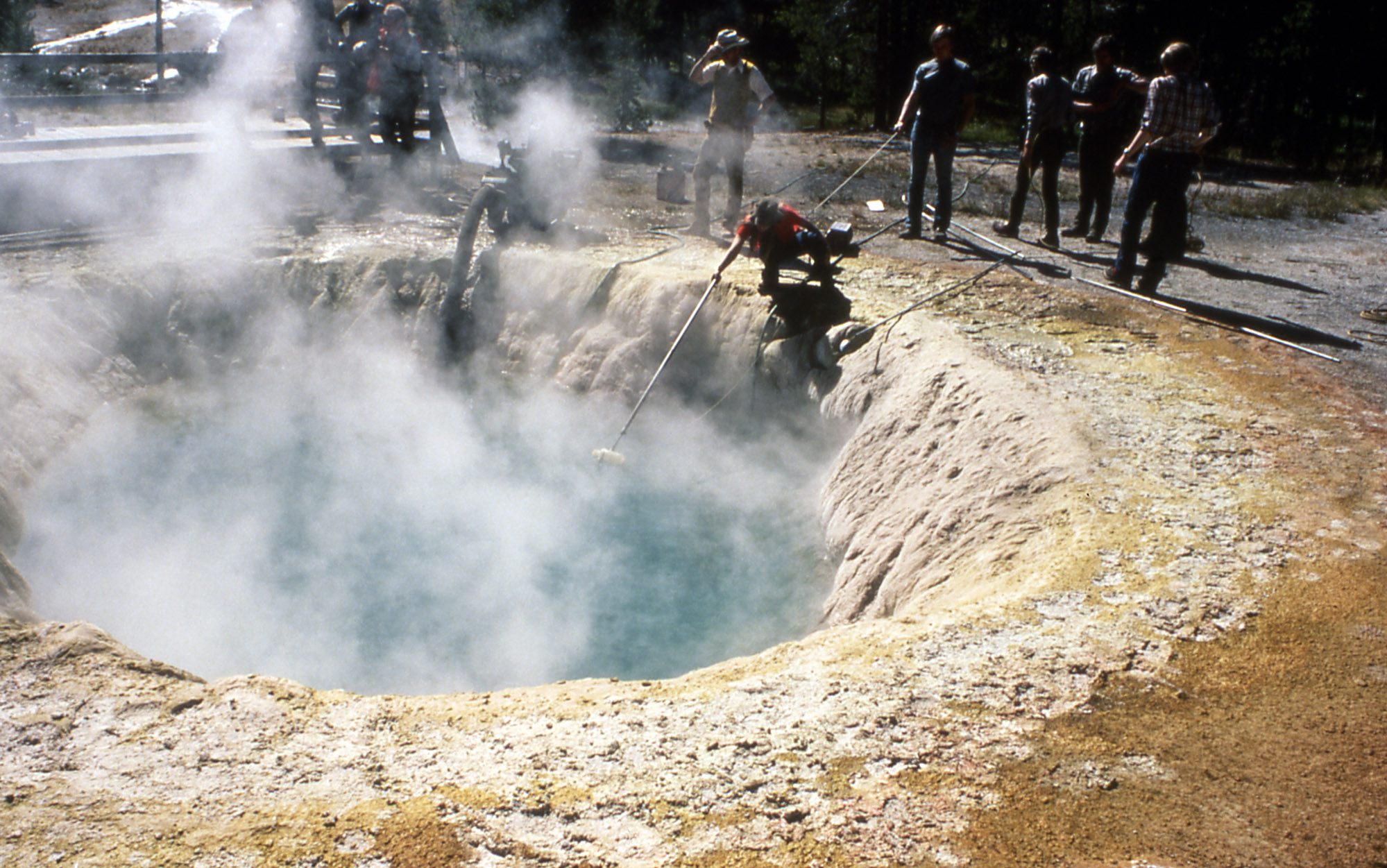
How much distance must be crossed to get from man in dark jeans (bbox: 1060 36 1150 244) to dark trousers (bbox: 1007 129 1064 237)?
0.24 meters

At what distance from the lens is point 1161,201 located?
6.53 meters

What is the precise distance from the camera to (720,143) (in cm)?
905

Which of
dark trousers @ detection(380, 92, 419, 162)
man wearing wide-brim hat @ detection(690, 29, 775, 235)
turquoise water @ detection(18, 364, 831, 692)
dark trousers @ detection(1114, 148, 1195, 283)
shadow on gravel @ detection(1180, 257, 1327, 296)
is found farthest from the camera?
dark trousers @ detection(380, 92, 419, 162)

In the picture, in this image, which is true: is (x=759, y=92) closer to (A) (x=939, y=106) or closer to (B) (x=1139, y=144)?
(A) (x=939, y=106)

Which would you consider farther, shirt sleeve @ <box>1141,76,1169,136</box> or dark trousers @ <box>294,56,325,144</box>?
dark trousers @ <box>294,56,325,144</box>

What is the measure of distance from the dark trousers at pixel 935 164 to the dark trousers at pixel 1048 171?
2.04 feet

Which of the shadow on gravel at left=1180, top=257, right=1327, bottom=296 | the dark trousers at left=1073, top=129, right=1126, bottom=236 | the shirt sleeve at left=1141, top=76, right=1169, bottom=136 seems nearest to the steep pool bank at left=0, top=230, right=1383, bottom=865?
the shirt sleeve at left=1141, top=76, right=1169, bottom=136

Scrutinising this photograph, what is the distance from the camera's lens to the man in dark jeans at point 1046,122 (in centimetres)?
798

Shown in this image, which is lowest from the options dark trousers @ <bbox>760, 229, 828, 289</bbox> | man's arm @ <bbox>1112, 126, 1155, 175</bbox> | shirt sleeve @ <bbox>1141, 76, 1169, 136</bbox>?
dark trousers @ <bbox>760, 229, 828, 289</bbox>

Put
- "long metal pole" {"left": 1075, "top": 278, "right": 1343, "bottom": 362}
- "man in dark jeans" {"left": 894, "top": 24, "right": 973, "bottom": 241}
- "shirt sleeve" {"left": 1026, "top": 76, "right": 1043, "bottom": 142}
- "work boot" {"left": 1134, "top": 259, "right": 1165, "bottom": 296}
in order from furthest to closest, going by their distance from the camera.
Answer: "shirt sleeve" {"left": 1026, "top": 76, "right": 1043, "bottom": 142}
"man in dark jeans" {"left": 894, "top": 24, "right": 973, "bottom": 241}
"work boot" {"left": 1134, "top": 259, "right": 1165, "bottom": 296}
"long metal pole" {"left": 1075, "top": 278, "right": 1343, "bottom": 362}

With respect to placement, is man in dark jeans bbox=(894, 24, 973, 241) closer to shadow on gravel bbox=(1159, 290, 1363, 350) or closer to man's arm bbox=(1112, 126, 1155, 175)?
man's arm bbox=(1112, 126, 1155, 175)

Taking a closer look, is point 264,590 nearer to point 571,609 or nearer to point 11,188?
point 571,609

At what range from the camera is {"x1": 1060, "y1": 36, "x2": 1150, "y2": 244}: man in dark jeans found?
7801 millimetres

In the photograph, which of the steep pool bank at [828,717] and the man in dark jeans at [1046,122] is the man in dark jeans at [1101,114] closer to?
the man in dark jeans at [1046,122]
